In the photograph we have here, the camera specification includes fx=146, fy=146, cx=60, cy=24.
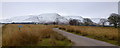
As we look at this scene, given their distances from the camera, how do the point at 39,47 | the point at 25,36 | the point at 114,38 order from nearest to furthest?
the point at 39,47, the point at 25,36, the point at 114,38

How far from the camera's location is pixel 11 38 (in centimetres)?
777

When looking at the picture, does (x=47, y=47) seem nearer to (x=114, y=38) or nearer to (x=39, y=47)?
(x=39, y=47)

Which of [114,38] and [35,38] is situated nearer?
[35,38]

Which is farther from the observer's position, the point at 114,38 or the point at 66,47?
the point at 114,38

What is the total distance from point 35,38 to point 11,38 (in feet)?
4.24

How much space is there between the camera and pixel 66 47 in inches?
305

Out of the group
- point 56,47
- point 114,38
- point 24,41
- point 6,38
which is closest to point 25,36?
point 24,41

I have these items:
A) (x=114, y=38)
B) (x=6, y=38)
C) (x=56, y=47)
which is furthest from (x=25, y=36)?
(x=114, y=38)

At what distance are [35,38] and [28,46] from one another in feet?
2.68

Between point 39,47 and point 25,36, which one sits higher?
point 25,36

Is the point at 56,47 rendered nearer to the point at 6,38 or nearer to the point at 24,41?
the point at 24,41

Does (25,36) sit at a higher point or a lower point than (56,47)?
higher

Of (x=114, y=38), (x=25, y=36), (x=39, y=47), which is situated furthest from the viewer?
(x=114, y=38)

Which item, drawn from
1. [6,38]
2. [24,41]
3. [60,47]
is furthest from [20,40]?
[60,47]
